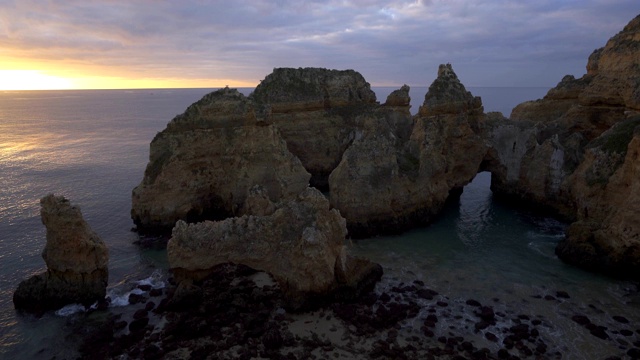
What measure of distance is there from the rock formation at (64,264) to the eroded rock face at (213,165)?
28.8 feet

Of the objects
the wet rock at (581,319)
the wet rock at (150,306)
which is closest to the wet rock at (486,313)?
the wet rock at (581,319)

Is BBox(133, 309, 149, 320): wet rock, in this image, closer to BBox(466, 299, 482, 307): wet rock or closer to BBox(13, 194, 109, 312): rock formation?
BBox(13, 194, 109, 312): rock formation

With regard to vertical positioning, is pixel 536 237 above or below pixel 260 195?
below

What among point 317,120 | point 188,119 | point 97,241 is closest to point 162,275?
point 97,241

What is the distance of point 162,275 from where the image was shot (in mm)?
25484

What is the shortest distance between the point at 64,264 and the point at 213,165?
42.5ft

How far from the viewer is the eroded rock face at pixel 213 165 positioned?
30828 millimetres

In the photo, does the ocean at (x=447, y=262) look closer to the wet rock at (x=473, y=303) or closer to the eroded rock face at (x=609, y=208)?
the wet rock at (x=473, y=303)

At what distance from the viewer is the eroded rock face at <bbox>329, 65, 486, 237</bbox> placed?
100ft

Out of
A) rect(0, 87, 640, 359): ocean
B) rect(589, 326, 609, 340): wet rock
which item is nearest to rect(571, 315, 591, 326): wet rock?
rect(0, 87, 640, 359): ocean

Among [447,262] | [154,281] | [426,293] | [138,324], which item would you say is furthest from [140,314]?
[447,262]

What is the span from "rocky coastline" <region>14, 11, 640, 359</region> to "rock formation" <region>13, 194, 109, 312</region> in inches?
2.8

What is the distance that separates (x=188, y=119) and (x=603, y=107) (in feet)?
114

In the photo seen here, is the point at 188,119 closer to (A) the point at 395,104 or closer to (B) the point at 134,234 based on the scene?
(B) the point at 134,234
